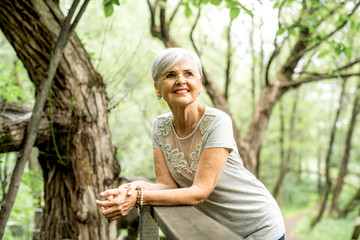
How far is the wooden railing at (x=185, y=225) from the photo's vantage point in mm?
1112

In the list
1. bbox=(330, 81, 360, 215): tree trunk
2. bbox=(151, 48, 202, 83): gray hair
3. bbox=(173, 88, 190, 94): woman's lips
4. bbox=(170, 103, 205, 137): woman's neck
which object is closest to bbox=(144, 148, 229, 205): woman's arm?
bbox=(170, 103, 205, 137): woman's neck

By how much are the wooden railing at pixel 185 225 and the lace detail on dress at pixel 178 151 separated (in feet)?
1.07

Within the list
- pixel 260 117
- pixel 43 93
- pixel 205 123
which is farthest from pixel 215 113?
pixel 260 117

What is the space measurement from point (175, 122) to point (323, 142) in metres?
24.5

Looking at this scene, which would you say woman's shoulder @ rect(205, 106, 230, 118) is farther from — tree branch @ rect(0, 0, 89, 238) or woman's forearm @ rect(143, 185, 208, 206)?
tree branch @ rect(0, 0, 89, 238)

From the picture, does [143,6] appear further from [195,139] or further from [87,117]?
[195,139]

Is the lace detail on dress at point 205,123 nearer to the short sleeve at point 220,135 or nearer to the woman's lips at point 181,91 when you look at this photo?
the short sleeve at point 220,135

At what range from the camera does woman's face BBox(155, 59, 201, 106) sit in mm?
1818

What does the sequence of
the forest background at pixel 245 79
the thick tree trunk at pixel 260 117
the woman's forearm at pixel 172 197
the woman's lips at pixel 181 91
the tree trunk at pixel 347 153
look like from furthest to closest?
the tree trunk at pixel 347 153 → the thick tree trunk at pixel 260 117 → the forest background at pixel 245 79 → the woman's lips at pixel 181 91 → the woman's forearm at pixel 172 197

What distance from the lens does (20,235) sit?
34.5 feet

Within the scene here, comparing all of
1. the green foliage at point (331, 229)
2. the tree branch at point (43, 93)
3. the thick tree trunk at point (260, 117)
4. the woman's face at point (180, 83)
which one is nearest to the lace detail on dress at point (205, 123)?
the woman's face at point (180, 83)

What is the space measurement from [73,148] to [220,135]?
174 cm

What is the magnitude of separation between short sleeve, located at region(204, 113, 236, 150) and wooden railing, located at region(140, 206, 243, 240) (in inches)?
13.8

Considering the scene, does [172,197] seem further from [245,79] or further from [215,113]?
[245,79]
